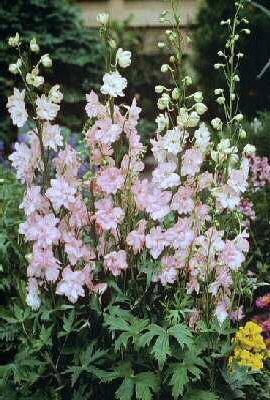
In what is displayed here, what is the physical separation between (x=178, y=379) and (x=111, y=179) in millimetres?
735

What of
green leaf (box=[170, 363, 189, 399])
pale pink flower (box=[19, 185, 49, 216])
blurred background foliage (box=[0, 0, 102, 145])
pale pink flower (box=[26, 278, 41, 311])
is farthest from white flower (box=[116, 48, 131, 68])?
blurred background foliage (box=[0, 0, 102, 145])

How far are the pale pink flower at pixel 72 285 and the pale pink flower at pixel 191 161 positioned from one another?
1.73 feet

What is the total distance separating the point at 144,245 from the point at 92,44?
662cm

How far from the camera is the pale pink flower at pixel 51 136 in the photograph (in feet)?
9.42

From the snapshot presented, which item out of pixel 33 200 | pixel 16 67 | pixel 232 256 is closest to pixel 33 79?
pixel 16 67

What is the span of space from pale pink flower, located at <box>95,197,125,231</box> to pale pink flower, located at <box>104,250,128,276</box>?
0.10m

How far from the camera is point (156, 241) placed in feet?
9.55

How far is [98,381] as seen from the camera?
3008 millimetres

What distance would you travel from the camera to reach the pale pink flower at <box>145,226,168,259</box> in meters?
2.90

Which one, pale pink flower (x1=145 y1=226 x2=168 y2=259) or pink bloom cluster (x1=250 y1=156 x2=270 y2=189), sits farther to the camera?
pink bloom cluster (x1=250 y1=156 x2=270 y2=189)

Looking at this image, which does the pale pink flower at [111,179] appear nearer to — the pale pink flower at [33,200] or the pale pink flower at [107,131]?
the pale pink flower at [107,131]

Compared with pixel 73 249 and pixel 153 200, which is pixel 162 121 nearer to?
pixel 153 200

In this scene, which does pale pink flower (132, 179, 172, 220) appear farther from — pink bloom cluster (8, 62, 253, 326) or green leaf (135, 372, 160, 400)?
green leaf (135, 372, 160, 400)

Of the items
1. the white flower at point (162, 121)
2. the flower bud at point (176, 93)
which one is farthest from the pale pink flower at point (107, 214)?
the flower bud at point (176, 93)
